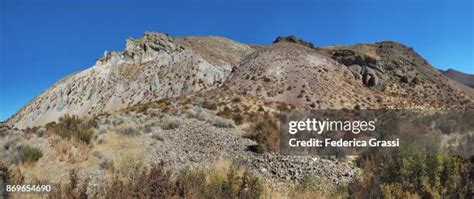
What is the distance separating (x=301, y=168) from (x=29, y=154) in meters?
7.92

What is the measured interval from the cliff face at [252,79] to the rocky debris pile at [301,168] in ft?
94.6

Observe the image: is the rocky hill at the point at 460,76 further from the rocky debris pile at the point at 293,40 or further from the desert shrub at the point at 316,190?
the desert shrub at the point at 316,190

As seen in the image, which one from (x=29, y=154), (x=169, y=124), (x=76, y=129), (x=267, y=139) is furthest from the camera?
(x=169, y=124)

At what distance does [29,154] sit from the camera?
12.3 metres

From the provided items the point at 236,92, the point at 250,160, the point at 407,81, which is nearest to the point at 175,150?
the point at 250,160

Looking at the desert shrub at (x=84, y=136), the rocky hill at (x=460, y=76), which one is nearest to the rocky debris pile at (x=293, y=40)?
the rocky hill at (x=460, y=76)

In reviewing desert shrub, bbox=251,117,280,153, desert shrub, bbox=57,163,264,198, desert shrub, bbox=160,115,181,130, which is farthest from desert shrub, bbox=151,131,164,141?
desert shrub, bbox=57,163,264,198

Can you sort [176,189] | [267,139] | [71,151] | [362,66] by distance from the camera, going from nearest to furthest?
[176,189]
[71,151]
[267,139]
[362,66]

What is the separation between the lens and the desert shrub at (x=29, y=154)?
1214 centimetres

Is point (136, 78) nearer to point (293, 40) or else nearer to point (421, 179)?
point (293, 40)

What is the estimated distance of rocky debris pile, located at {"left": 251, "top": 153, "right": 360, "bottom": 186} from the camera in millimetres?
11141

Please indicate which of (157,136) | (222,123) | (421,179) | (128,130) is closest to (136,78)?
(222,123)

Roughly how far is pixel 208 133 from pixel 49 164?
22.7 ft

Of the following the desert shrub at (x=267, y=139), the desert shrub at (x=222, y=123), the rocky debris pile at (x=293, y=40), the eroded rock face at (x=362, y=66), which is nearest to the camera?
the desert shrub at (x=267, y=139)
